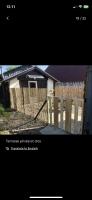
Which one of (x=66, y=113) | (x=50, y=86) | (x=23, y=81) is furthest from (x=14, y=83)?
(x=66, y=113)

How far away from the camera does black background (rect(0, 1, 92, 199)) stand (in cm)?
68

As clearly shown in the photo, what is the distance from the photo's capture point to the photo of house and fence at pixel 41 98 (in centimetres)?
76

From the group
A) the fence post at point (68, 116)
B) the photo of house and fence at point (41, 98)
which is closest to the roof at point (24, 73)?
the photo of house and fence at point (41, 98)

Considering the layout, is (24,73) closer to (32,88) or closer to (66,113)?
(32,88)

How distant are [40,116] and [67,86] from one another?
189 millimetres

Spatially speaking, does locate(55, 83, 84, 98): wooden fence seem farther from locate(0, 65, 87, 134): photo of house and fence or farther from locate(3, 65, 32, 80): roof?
locate(3, 65, 32, 80): roof

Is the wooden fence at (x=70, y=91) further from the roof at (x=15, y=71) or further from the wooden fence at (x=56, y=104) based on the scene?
the roof at (x=15, y=71)
